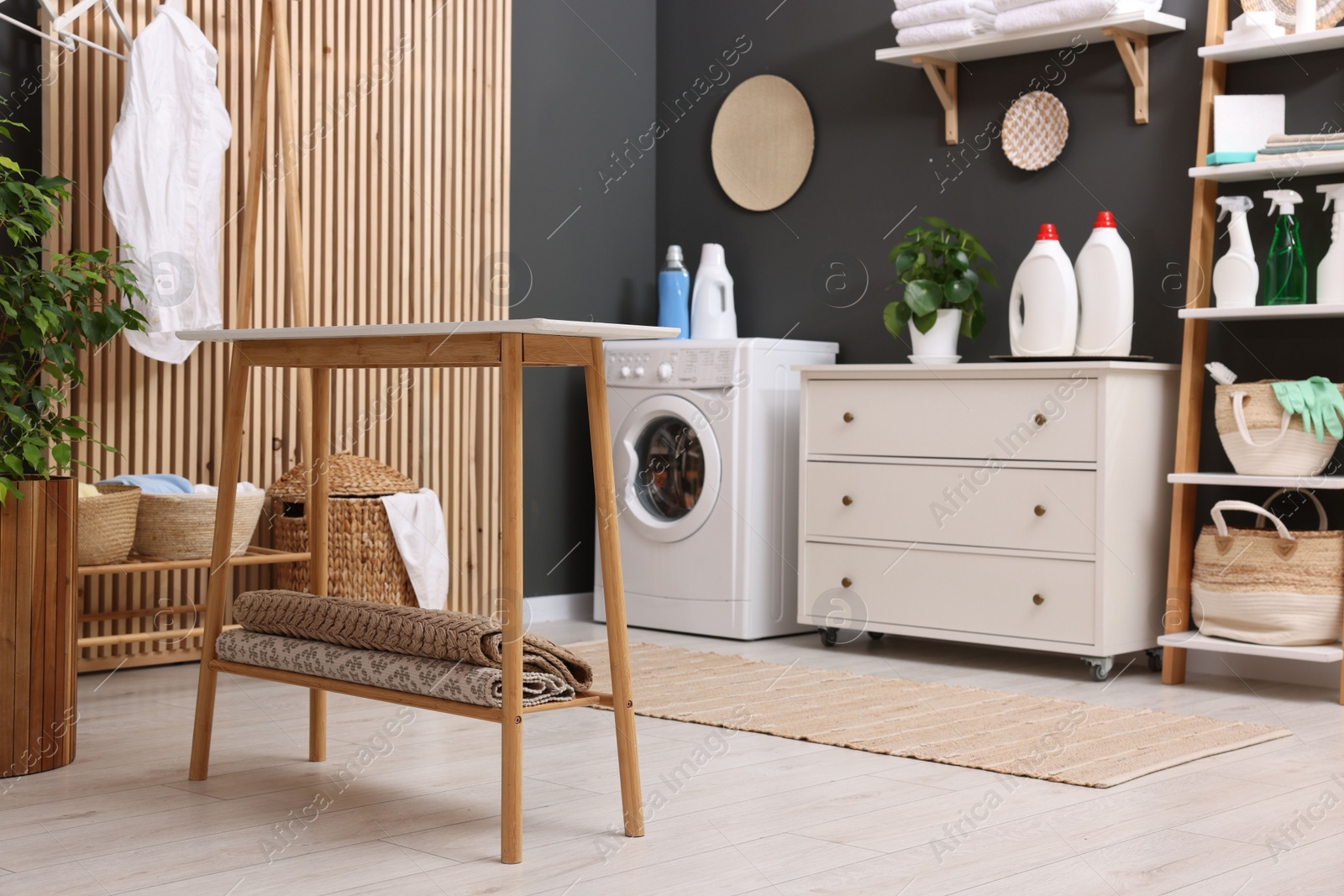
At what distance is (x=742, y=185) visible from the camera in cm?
507

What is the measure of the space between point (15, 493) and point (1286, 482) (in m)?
2.87

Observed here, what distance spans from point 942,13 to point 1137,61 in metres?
0.59

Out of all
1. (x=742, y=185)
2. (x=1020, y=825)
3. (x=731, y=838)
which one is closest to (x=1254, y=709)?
(x=1020, y=825)

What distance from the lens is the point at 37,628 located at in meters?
2.61

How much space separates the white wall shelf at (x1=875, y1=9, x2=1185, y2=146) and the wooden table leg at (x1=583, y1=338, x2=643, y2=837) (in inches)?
92.7

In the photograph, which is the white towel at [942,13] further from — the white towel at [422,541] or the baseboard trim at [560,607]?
the baseboard trim at [560,607]

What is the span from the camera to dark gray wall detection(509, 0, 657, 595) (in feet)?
15.9

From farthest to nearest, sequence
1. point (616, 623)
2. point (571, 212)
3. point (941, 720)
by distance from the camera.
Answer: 1. point (571, 212)
2. point (941, 720)
3. point (616, 623)

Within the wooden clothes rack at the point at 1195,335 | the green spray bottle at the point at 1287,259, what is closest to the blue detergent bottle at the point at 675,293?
the wooden clothes rack at the point at 1195,335

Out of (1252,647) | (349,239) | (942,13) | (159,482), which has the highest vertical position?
(942,13)

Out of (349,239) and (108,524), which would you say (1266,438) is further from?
(108,524)

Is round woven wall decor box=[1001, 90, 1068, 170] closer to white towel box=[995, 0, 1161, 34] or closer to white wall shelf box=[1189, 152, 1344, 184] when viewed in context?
white towel box=[995, 0, 1161, 34]

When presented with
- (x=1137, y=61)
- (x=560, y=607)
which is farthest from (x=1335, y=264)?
(x=560, y=607)

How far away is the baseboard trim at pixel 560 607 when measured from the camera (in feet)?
16.0
